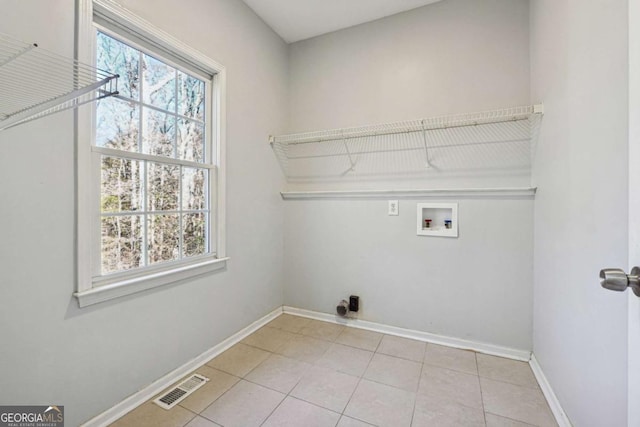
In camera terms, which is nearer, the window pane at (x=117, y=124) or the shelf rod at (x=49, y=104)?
the shelf rod at (x=49, y=104)

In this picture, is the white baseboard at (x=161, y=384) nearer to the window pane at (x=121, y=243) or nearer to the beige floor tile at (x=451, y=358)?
the window pane at (x=121, y=243)

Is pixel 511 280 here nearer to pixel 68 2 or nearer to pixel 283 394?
pixel 283 394

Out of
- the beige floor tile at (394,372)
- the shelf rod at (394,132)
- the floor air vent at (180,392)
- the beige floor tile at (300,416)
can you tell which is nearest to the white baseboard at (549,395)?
the beige floor tile at (394,372)

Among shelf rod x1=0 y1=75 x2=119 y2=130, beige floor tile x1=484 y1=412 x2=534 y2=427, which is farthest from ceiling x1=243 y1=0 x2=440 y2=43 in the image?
beige floor tile x1=484 y1=412 x2=534 y2=427

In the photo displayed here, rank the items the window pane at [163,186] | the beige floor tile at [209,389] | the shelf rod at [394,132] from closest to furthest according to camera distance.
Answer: the beige floor tile at [209,389] → the window pane at [163,186] → the shelf rod at [394,132]

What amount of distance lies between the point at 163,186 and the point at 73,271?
0.63 metres

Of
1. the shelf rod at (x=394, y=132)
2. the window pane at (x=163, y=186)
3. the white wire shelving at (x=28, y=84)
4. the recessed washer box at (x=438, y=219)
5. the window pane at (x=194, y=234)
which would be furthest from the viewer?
the recessed washer box at (x=438, y=219)

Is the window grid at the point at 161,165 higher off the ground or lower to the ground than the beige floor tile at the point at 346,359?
higher

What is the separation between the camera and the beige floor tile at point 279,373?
5.50ft

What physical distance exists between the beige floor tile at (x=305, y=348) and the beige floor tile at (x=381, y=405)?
435mm

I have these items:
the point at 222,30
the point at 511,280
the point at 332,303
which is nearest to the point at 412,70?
the point at 222,30

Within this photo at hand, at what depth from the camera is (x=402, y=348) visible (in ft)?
6.91

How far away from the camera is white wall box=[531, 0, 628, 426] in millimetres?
920

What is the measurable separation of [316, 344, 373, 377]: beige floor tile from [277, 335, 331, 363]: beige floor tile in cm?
5
